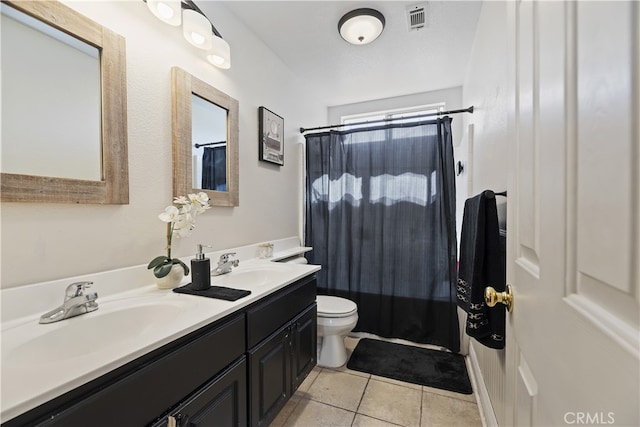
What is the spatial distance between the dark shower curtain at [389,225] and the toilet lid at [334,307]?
306 mm

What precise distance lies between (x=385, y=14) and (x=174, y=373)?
2170 millimetres

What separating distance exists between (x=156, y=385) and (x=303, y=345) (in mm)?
926

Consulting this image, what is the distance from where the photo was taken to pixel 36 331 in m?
0.79

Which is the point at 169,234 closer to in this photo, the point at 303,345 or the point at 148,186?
the point at 148,186

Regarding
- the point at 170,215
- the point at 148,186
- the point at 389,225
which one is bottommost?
the point at 389,225

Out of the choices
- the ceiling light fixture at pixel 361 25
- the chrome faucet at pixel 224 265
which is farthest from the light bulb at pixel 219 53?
the chrome faucet at pixel 224 265

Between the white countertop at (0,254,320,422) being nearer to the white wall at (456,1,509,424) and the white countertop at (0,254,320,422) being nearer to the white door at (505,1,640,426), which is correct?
the white door at (505,1,640,426)

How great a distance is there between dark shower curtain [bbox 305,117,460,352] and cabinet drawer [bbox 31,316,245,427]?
1.57 metres

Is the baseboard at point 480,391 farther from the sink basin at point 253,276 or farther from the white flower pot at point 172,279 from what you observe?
the white flower pot at point 172,279

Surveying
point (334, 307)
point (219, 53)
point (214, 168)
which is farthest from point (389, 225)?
point (219, 53)

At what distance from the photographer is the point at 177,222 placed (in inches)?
47.4

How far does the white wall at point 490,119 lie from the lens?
47.2 inches

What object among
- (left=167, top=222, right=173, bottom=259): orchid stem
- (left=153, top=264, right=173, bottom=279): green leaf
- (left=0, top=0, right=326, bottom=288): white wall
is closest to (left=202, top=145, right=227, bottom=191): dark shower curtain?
(left=0, top=0, right=326, bottom=288): white wall

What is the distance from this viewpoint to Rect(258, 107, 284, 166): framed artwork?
1.98 metres
